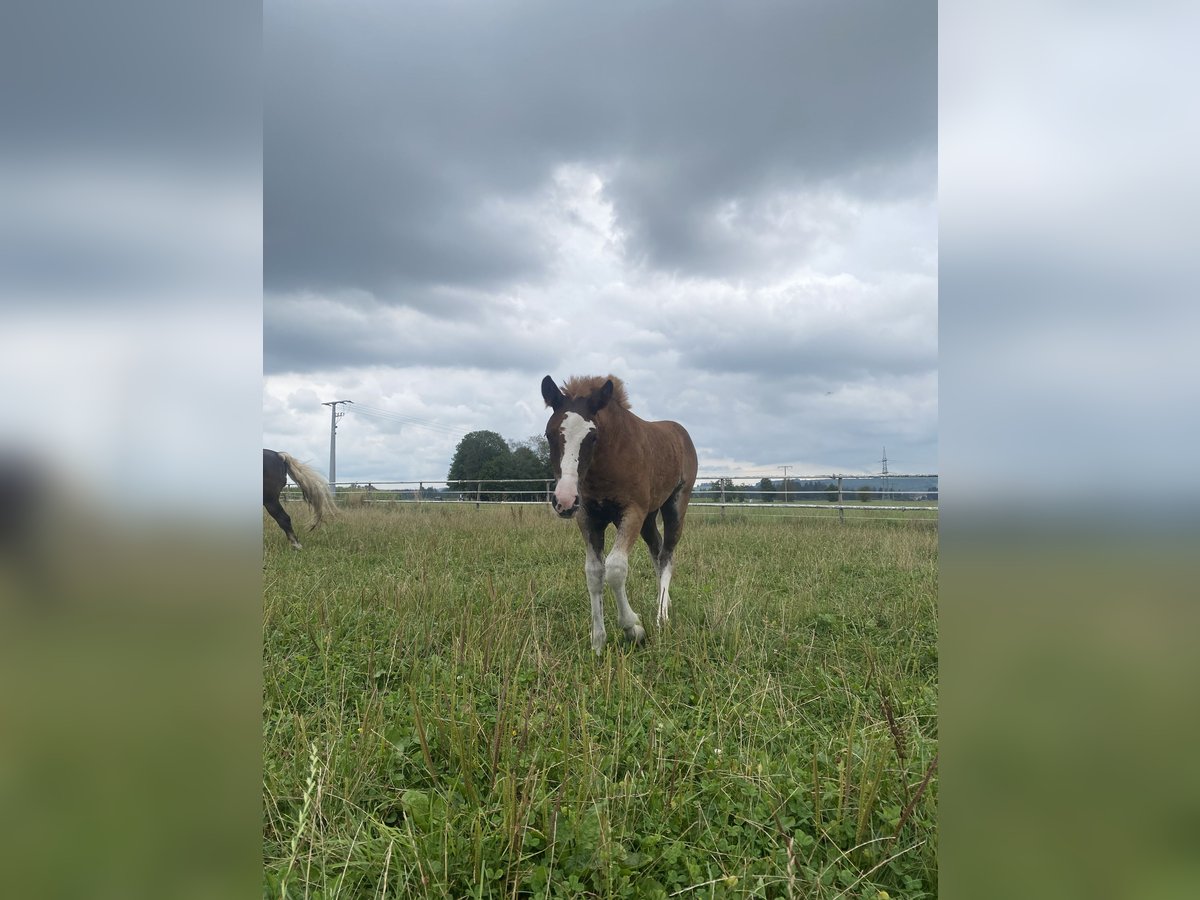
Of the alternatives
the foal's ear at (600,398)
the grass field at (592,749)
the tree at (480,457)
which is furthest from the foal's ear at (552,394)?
the tree at (480,457)

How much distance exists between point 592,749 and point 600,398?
2.82 metres

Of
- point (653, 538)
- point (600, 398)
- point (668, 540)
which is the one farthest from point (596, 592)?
point (668, 540)

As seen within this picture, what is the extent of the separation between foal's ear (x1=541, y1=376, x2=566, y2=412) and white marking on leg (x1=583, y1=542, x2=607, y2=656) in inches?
44.0

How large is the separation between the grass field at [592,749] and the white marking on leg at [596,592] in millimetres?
137

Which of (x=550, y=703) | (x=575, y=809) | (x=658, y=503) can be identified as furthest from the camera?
(x=658, y=503)

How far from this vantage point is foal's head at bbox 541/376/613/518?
13.8 feet

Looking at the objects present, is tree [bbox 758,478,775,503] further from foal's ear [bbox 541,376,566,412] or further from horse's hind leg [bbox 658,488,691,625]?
foal's ear [bbox 541,376,566,412]

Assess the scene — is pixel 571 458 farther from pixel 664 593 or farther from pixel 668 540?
pixel 668 540

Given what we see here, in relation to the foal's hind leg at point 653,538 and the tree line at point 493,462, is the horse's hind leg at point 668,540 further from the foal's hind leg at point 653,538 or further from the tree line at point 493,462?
the tree line at point 493,462

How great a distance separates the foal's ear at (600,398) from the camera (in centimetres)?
464
